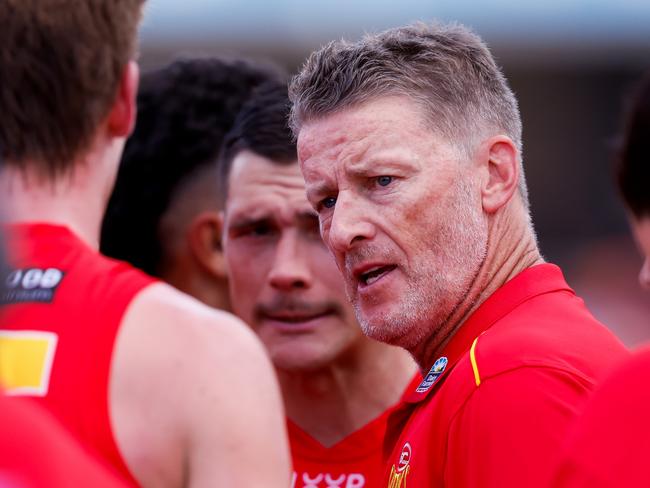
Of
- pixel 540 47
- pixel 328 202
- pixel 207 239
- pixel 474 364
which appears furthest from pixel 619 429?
pixel 540 47

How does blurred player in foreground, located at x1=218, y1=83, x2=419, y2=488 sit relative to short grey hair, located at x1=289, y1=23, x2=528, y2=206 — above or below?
below

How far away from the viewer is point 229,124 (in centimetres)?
454

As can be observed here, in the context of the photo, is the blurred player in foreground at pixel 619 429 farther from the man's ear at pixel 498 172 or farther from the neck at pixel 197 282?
the neck at pixel 197 282

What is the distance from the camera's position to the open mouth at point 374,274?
3182mm

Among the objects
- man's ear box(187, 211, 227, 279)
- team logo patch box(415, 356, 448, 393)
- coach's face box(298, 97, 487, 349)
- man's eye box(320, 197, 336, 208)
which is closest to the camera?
team logo patch box(415, 356, 448, 393)

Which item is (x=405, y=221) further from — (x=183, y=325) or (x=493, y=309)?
(x=183, y=325)

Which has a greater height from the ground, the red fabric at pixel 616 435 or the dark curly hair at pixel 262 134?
the red fabric at pixel 616 435

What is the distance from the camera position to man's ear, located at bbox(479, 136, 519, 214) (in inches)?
125

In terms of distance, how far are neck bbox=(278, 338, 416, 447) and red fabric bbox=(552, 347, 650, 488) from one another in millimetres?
1985

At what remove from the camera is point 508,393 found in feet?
8.00

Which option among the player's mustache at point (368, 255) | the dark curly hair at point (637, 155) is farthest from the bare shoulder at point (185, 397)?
the player's mustache at point (368, 255)

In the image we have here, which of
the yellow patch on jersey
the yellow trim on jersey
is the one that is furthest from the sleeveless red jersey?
the yellow trim on jersey

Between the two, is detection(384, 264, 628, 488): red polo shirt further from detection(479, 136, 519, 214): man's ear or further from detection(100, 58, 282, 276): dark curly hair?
detection(100, 58, 282, 276): dark curly hair

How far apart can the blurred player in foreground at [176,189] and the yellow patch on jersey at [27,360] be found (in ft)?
7.17
